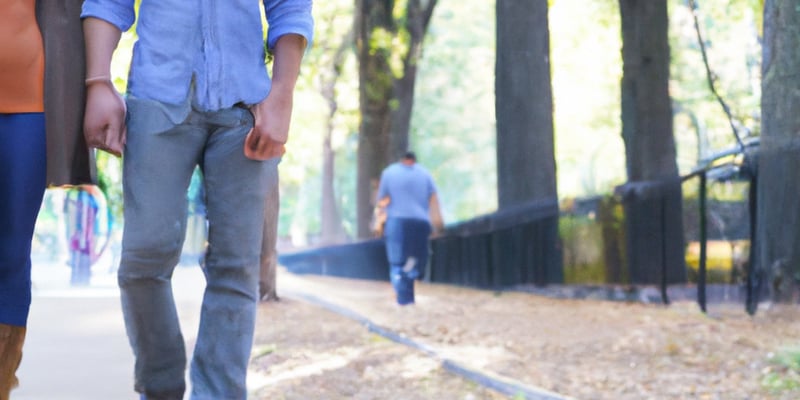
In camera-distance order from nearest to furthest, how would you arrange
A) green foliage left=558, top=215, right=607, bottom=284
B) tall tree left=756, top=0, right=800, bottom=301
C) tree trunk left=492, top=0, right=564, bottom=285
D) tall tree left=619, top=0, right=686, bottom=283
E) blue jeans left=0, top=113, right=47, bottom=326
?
blue jeans left=0, top=113, right=47, bottom=326
tall tree left=756, top=0, right=800, bottom=301
green foliage left=558, top=215, right=607, bottom=284
tall tree left=619, top=0, right=686, bottom=283
tree trunk left=492, top=0, right=564, bottom=285

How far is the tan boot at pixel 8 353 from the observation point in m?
3.59

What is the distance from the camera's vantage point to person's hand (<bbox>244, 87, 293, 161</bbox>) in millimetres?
3830

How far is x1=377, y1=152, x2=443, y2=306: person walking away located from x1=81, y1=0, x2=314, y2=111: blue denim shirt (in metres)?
9.90

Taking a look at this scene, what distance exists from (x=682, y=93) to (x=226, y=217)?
4043 cm

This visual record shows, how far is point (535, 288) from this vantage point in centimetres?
1595

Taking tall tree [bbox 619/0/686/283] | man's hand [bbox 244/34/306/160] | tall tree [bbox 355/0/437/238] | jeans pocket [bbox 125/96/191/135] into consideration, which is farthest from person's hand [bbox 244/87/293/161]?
tall tree [bbox 355/0/437/238]

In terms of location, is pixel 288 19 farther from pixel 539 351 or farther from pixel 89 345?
pixel 539 351

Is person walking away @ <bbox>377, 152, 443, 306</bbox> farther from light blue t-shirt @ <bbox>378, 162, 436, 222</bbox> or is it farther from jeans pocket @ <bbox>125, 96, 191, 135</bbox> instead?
jeans pocket @ <bbox>125, 96, 191, 135</bbox>

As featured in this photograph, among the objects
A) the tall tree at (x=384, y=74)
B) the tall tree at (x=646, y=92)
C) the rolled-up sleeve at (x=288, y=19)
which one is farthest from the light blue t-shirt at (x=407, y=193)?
the tall tree at (x=384, y=74)

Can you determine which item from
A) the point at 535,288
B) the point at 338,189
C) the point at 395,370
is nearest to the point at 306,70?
the point at 535,288

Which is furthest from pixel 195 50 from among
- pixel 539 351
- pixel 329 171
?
pixel 329 171

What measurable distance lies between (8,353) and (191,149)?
76 centimetres

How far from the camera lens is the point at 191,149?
3.81 metres

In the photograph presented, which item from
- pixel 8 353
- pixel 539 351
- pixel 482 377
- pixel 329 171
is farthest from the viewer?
pixel 329 171
